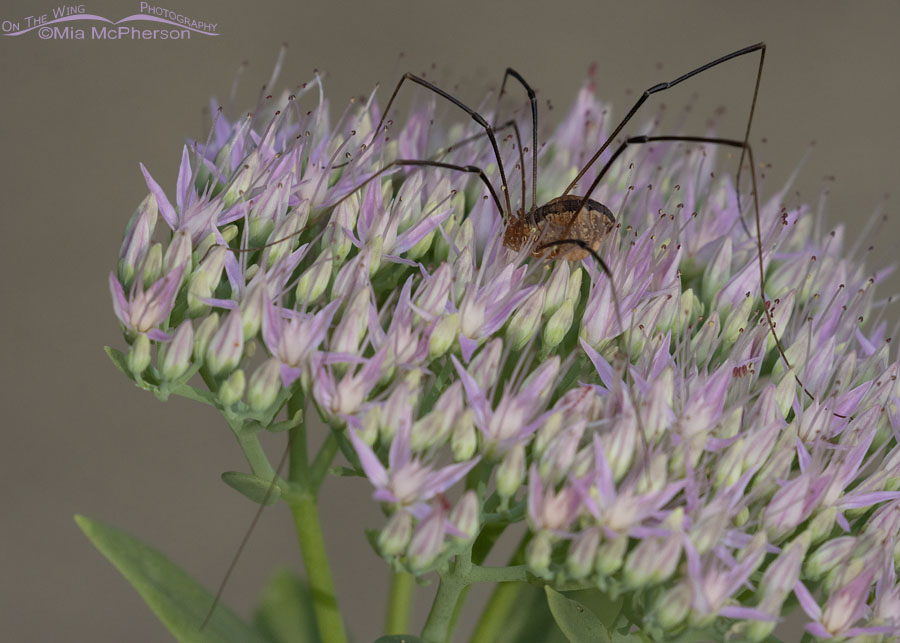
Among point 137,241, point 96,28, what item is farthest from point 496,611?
point 96,28

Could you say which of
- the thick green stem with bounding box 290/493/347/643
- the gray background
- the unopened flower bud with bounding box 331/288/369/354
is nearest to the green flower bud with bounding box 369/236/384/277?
the unopened flower bud with bounding box 331/288/369/354

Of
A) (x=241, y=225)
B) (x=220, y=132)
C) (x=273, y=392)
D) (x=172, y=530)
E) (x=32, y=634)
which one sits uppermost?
(x=220, y=132)

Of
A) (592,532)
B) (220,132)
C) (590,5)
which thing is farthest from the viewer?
(590,5)

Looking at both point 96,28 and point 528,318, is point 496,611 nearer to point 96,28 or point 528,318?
point 528,318

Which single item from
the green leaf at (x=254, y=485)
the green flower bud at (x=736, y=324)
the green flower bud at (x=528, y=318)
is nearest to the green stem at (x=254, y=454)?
the green leaf at (x=254, y=485)

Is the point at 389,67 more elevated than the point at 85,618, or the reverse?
the point at 389,67

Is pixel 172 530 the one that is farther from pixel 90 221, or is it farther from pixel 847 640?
pixel 847 640

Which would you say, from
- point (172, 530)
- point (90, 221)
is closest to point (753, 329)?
point (172, 530)
